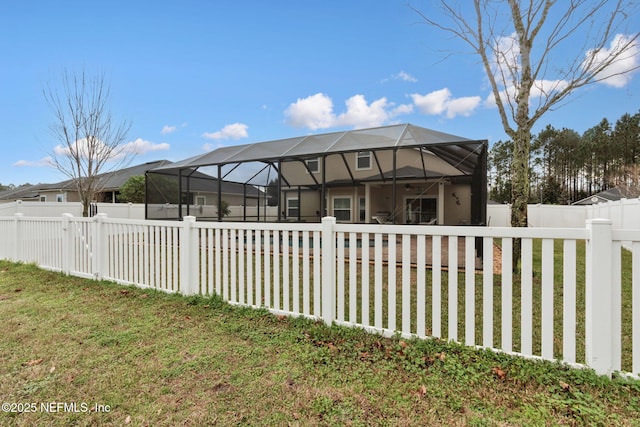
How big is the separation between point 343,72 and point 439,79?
3.63m

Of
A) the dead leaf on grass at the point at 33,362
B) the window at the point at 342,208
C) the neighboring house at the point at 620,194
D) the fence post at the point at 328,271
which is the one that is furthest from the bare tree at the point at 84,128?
the neighboring house at the point at 620,194

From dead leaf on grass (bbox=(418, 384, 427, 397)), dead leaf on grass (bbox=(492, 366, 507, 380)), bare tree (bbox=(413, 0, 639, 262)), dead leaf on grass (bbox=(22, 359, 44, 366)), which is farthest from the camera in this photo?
bare tree (bbox=(413, 0, 639, 262))

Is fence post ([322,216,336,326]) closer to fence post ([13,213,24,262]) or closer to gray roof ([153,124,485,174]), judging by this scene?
gray roof ([153,124,485,174])

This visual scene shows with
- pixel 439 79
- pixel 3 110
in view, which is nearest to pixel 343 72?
pixel 439 79

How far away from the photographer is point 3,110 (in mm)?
11492

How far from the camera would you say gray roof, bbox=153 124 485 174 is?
8.06m

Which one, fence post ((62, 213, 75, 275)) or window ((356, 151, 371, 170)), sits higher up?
window ((356, 151, 371, 170))

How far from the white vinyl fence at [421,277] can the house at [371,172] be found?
4.08m

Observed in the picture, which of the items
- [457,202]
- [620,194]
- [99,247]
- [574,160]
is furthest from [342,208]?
[574,160]

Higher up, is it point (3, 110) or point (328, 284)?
point (3, 110)

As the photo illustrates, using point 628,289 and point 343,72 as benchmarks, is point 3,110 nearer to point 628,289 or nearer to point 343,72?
point 343,72

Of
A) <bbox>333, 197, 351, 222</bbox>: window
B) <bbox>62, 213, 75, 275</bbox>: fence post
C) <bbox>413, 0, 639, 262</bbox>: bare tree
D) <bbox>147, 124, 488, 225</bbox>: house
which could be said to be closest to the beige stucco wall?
<bbox>147, 124, 488, 225</bbox>: house

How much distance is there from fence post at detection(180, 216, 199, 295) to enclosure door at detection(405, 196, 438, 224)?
1193 cm

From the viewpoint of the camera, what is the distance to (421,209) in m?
14.4
